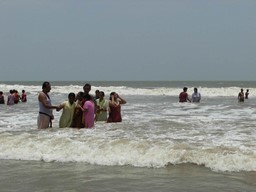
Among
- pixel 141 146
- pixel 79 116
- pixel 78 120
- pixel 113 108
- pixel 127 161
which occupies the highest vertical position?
pixel 113 108

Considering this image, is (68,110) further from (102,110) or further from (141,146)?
(141,146)

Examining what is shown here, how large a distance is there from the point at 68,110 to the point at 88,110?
506 mm

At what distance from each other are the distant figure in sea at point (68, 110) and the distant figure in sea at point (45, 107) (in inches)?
14.3

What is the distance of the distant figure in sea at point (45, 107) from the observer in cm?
1010

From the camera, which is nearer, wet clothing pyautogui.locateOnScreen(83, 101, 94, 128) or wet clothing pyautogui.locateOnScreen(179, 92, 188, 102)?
wet clothing pyautogui.locateOnScreen(83, 101, 94, 128)

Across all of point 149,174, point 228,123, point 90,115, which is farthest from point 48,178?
point 228,123

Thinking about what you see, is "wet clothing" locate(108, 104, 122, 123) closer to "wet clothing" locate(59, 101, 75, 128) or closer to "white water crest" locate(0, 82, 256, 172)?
"white water crest" locate(0, 82, 256, 172)

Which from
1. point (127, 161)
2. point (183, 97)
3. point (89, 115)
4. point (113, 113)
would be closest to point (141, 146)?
point (127, 161)

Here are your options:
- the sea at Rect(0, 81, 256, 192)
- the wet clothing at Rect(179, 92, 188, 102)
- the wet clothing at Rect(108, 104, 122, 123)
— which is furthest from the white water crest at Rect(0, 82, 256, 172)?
the wet clothing at Rect(179, 92, 188, 102)

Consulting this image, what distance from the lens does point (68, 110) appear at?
10836 mm

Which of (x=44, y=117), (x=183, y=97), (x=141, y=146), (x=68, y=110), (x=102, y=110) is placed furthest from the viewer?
(x=183, y=97)

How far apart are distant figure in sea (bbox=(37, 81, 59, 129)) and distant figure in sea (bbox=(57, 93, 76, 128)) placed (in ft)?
1.19

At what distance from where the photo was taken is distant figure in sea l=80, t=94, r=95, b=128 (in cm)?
1077

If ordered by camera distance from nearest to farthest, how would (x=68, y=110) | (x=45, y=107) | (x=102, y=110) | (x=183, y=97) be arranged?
(x=45, y=107), (x=68, y=110), (x=102, y=110), (x=183, y=97)
